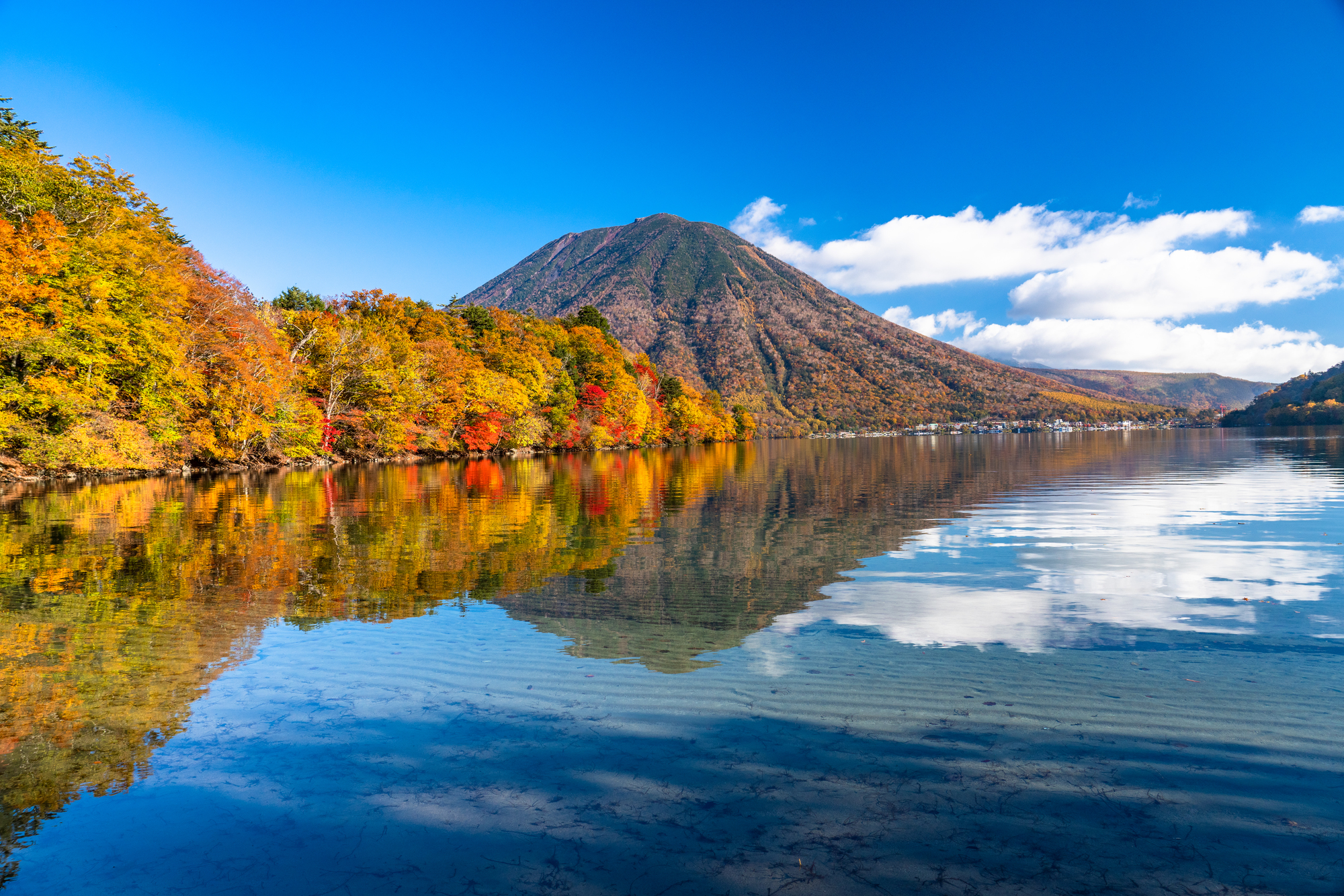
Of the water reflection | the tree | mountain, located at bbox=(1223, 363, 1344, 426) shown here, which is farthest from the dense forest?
mountain, located at bbox=(1223, 363, 1344, 426)

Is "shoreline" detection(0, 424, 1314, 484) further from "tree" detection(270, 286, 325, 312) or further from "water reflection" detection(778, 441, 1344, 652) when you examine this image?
"water reflection" detection(778, 441, 1344, 652)

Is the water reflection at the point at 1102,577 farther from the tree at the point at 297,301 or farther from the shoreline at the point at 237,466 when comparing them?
the tree at the point at 297,301

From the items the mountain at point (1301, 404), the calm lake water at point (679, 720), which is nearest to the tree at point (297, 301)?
the calm lake water at point (679, 720)

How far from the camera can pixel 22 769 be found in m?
4.68

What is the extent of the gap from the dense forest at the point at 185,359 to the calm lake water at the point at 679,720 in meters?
21.9

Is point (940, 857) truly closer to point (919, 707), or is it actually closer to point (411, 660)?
point (919, 707)

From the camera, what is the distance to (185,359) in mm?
37469

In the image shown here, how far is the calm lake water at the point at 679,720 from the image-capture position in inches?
142

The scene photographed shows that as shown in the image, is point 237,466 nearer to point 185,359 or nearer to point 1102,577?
point 185,359

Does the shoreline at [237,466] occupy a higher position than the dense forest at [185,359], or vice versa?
the dense forest at [185,359]

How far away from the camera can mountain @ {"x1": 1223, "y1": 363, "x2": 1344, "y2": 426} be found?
13525 cm

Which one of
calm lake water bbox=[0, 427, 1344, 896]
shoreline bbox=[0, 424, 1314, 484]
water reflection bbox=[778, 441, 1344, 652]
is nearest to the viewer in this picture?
calm lake water bbox=[0, 427, 1344, 896]

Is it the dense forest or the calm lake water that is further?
the dense forest

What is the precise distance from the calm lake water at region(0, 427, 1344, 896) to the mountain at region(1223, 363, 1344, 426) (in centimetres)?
16527
